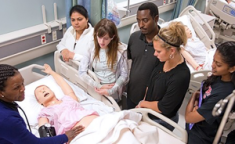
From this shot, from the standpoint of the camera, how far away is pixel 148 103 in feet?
5.74

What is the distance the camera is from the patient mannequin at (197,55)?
9.10 ft

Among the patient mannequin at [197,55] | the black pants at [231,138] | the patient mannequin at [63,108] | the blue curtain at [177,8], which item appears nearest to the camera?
the black pants at [231,138]

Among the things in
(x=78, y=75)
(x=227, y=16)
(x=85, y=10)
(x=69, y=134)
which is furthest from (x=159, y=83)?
(x=227, y=16)

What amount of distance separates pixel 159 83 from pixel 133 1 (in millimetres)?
2264

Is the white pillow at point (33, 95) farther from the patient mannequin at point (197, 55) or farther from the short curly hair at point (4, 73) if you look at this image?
the patient mannequin at point (197, 55)

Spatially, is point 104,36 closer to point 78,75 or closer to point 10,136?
point 78,75

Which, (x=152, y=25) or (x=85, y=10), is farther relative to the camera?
(x=85, y=10)

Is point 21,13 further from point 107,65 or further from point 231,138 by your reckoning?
point 231,138

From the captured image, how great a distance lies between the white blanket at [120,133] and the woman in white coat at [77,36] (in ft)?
2.77

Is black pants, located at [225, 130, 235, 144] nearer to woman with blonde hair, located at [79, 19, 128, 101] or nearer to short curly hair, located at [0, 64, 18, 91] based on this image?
woman with blonde hair, located at [79, 19, 128, 101]

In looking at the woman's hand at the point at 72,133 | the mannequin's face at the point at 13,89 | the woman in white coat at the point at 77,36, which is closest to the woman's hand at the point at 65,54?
the woman in white coat at the point at 77,36

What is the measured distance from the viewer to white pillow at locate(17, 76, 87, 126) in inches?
80.4

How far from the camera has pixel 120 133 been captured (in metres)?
1.53

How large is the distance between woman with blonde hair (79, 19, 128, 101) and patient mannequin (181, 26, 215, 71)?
109 centimetres
